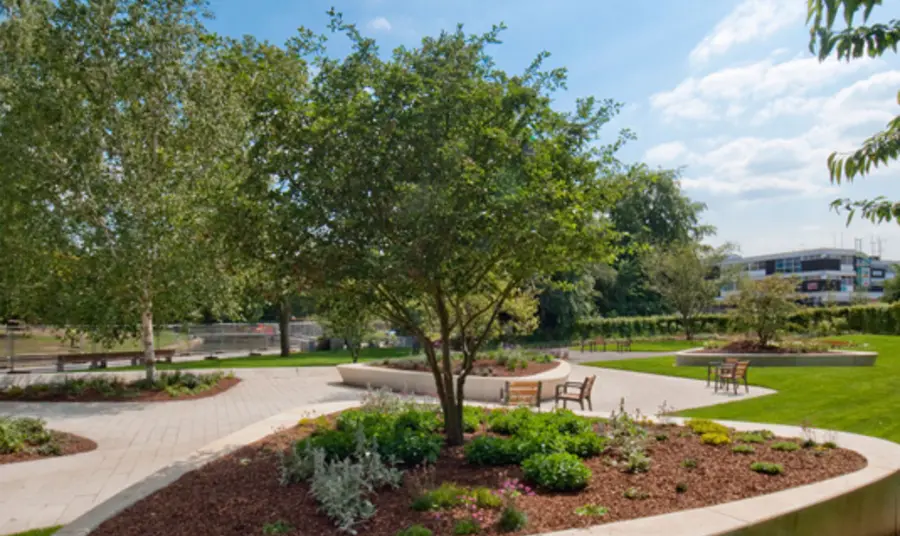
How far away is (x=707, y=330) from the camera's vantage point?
131ft

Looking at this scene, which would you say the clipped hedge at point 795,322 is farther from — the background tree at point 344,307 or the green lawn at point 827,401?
the background tree at point 344,307

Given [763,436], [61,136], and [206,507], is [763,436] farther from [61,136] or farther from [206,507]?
[61,136]

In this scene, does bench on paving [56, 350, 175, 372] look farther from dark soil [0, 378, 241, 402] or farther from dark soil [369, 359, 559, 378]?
dark soil [369, 359, 559, 378]

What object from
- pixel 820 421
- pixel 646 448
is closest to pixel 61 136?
pixel 646 448

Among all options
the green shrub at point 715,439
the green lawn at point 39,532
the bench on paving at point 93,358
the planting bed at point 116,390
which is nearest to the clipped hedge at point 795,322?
the planting bed at point 116,390

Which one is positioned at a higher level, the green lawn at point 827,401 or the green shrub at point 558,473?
the green shrub at point 558,473

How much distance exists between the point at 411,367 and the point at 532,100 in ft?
41.0

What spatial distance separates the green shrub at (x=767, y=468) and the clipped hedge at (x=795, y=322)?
85.2 feet

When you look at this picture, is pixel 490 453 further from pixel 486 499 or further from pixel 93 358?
pixel 93 358

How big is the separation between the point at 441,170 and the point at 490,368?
1151 centimetres

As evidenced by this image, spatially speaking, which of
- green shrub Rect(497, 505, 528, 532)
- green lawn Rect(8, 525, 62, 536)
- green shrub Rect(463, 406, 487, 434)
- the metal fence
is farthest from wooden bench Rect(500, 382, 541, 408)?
the metal fence

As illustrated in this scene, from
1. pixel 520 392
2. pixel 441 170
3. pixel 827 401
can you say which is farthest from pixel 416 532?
pixel 827 401

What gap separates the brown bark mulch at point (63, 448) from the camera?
8.55 m

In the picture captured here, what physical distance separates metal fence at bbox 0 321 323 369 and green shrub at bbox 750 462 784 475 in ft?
82.0
